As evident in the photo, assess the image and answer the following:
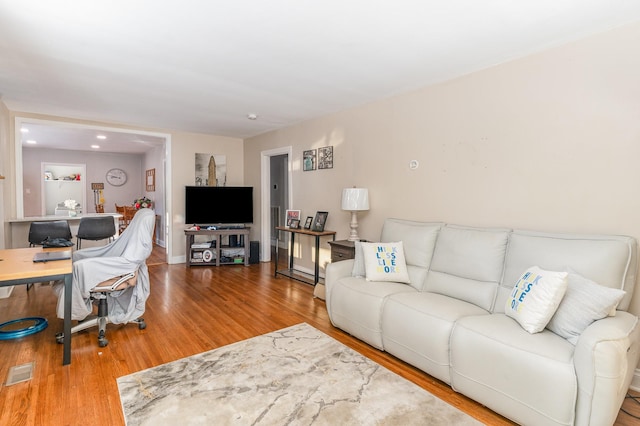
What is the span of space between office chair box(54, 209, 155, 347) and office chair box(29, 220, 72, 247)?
1660mm

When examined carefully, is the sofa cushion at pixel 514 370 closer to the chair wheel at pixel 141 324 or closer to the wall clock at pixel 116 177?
the chair wheel at pixel 141 324

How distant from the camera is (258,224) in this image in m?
6.17

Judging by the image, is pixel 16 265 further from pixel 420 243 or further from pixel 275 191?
pixel 275 191

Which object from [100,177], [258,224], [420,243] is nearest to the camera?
[420,243]

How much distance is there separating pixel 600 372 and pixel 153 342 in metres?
3.02

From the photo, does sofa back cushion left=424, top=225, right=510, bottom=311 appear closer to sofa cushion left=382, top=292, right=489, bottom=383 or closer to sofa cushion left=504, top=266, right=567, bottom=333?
sofa cushion left=382, top=292, right=489, bottom=383

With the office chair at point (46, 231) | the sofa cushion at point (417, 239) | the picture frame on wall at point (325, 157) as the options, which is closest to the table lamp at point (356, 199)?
the sofa cushion at point (417, 239)

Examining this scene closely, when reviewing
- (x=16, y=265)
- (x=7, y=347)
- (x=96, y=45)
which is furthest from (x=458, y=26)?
(x=7, y=347)

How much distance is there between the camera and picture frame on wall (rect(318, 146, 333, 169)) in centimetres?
445

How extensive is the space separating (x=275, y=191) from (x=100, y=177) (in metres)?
5.38

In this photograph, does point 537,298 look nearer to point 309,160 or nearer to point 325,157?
point 325,157

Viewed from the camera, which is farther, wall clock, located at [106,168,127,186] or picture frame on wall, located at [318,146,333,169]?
wall clock, located at [106,168,127,186]

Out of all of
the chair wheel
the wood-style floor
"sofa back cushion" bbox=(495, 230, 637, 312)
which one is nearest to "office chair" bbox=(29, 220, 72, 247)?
the wood-style floor

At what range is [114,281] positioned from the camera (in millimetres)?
2711
